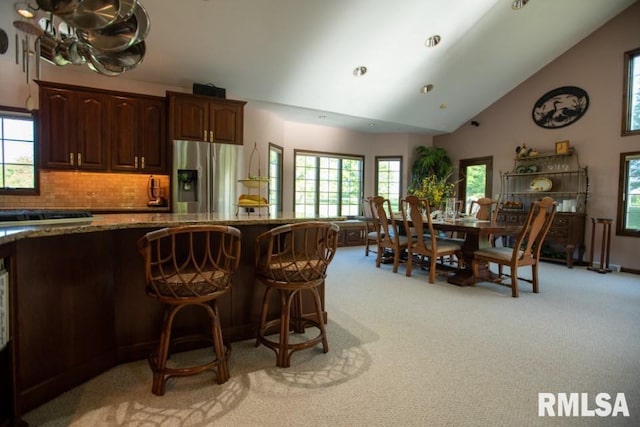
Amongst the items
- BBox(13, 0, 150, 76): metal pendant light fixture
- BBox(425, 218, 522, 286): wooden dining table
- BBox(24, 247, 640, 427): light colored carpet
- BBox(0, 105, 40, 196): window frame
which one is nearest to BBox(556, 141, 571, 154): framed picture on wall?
BBox(425, 218, 522, 286): wooden dining table

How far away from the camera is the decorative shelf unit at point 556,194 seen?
498 centimetres

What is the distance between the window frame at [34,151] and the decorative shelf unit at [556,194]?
7061 millimetres

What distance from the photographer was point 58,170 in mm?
3764

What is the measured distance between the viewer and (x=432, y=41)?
454 cm

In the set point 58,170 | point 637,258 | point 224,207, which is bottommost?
point 637,258

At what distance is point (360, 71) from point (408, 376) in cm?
430

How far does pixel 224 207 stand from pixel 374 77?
3.08 m

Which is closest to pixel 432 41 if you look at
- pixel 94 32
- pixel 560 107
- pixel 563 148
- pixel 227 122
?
pixel 560 107

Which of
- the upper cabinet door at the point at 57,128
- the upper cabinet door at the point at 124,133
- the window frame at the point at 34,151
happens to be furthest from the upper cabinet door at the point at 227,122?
the window frame at the point at 34,151

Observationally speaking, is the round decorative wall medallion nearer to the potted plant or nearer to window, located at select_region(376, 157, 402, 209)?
the potted plant

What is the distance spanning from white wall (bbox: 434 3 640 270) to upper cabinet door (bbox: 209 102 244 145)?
525 centimetres

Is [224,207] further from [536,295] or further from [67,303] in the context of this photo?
[536,295]

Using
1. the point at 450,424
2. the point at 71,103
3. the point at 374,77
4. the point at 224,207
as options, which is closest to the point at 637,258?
the point at 374,77

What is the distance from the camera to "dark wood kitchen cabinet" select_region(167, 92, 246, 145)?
4031 mm
